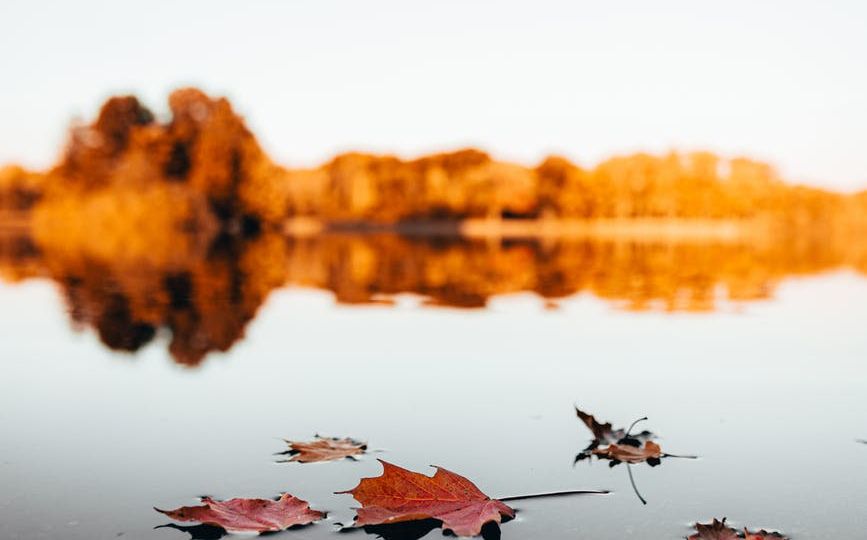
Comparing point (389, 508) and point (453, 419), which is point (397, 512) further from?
point (453, 419)

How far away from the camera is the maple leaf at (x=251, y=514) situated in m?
3.02

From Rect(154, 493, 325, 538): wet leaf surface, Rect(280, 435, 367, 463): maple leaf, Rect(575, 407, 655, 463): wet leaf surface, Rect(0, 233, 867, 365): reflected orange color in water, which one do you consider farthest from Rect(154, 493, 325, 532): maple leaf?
Rect(0, 233, 867, 365): reflected orange color in water

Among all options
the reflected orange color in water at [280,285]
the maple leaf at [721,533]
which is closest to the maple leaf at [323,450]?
the maple leaf at [721,533]

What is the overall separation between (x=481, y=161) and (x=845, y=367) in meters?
151

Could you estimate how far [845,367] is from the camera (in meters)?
7.39

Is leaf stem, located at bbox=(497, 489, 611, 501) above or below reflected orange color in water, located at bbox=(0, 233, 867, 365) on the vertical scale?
below

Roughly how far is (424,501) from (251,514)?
0.74 meters

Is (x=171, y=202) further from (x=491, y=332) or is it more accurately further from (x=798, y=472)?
(x=798, y=472)

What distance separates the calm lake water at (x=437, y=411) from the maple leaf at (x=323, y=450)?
0.09 metres

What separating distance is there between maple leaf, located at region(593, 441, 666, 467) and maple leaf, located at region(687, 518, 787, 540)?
3.64 feet

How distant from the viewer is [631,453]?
4215mm

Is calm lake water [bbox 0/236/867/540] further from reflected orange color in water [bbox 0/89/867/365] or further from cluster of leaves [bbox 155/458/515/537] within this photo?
reflected orange color in water [bbox 0/89/867/365]

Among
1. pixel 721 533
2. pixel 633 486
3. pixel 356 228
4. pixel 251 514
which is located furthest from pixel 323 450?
pixel 356 228

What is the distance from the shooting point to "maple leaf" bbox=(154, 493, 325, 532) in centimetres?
302
